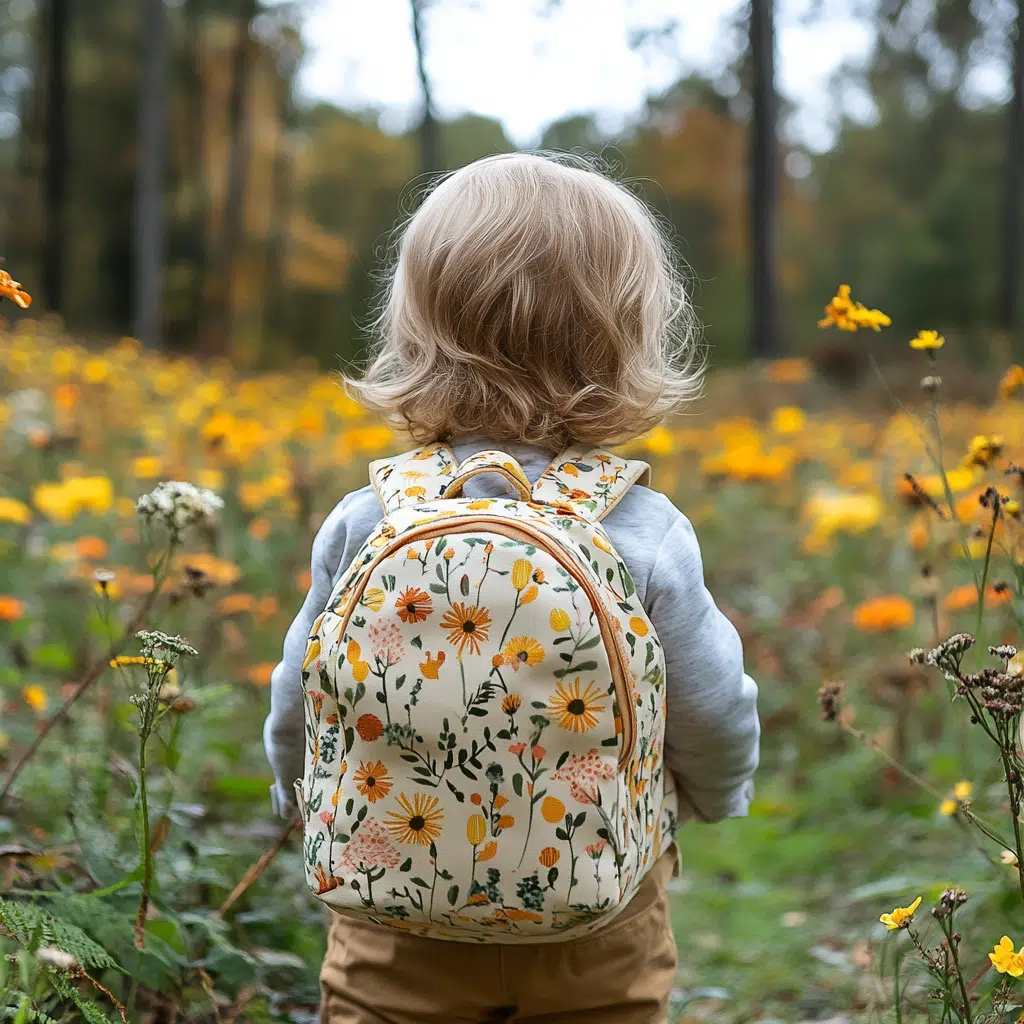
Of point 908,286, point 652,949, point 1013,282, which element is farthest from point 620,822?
point 908,286

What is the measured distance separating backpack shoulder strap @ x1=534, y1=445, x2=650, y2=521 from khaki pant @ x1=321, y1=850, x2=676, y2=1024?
49 centimetres

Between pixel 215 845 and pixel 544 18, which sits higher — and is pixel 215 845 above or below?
below

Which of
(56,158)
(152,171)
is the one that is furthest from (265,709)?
(56,158)

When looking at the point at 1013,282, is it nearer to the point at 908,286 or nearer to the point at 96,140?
the point at 908,286

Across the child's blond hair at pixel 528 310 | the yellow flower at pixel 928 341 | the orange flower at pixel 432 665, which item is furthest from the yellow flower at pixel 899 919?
the yellow flower at pixel 928 341

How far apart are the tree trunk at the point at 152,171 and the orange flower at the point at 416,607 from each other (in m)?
11.6

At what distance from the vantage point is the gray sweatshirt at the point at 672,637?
4.21ft

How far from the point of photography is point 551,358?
4.46ft

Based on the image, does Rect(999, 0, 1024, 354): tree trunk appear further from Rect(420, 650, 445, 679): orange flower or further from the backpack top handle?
Rect(420, 650, 445, 679): orange flower

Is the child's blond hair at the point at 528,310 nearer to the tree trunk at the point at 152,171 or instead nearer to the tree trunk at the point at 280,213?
the tree trunk at the point at 152,171

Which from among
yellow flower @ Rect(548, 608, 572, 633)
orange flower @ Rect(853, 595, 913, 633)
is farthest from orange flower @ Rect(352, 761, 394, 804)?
orange flower @ Rect(853, 595, 913, 633)

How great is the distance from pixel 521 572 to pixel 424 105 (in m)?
11.5

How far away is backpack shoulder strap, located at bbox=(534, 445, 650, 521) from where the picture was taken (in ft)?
4.11

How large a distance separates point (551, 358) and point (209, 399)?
3287 millimetres
